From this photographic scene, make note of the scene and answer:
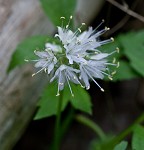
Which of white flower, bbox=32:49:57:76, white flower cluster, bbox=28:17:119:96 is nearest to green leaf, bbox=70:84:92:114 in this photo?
white flower cluster, bbox=28:17:119:96

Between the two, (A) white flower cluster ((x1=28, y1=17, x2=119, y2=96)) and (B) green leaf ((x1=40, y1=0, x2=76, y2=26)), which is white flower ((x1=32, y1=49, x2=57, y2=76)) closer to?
(A) white flower cluster ((x1=28, y1=17, x2=119, y2=96))

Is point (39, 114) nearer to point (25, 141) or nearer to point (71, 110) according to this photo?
point (71, 110)

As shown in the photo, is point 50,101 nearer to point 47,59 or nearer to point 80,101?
point 80,101


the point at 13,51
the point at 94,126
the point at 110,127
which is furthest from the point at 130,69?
the point at 110,127

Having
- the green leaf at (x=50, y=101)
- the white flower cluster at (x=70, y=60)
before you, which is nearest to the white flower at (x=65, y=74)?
the white flower cluster at (x=70, y=60)

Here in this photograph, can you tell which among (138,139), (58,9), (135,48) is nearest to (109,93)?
(135,48)

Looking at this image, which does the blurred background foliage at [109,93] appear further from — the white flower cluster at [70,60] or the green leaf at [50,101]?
the white flower cluster at [70,60]
